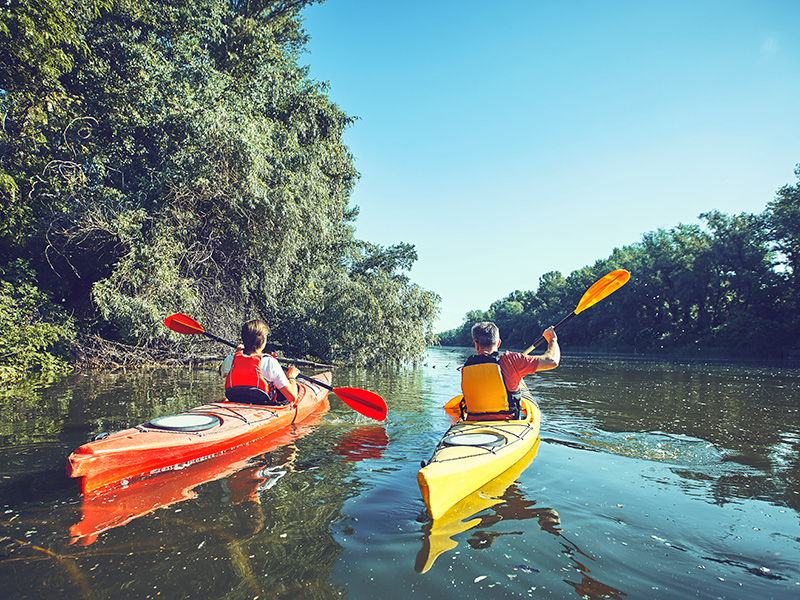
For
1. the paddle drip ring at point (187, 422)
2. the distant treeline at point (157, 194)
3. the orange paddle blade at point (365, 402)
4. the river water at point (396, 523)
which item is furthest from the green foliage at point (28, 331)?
the orange paddle blade at point (365, 402)

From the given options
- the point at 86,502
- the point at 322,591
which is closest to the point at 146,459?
the point at 86,502

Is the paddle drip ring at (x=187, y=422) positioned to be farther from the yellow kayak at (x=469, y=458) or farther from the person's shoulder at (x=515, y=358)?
the person's shoulder at (x=515, y=358)

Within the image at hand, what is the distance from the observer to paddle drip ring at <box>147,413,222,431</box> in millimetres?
4320

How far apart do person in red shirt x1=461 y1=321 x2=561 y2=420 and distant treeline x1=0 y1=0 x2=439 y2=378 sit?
8.13 meters

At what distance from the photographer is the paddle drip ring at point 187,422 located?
432 centimetres

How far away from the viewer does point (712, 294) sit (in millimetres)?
37344

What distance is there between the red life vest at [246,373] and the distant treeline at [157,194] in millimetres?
5851

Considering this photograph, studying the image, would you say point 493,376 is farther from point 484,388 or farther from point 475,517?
point 475,517

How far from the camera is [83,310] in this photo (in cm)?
1234

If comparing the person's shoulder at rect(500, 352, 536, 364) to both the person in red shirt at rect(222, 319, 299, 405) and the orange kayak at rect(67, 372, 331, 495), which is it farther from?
the orange kayak at rect(67, 372, 331, 495)

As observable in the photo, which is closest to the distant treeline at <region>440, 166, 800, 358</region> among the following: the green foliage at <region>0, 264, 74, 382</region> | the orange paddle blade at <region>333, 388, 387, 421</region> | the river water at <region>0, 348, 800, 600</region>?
the river water at <region>0, 348, 800, 600</region>

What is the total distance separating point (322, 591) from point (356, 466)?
225 centimetres

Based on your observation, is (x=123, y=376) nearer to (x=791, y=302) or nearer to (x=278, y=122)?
(x=278, y=122)

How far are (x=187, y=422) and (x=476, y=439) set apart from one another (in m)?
2.92
